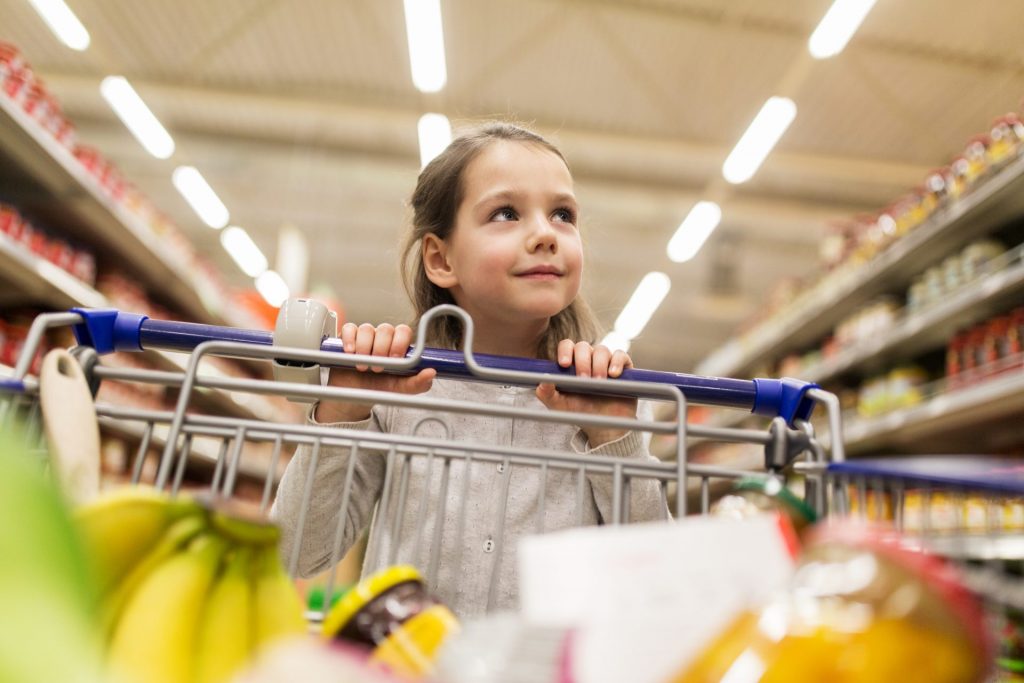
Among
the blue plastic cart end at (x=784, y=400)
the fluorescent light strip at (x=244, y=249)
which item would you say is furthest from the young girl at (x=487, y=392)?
the fluorescent light strip at (x=244, y=249)

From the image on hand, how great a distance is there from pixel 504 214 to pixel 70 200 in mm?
2599

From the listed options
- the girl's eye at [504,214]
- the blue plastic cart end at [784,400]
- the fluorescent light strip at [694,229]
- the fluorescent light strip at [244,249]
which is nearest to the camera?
the blue plastic cart end at [784,400]

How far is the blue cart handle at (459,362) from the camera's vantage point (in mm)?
903

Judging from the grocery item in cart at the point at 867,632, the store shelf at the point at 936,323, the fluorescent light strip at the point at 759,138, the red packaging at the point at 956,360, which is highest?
the fluorescent light strip at the point at 759,138

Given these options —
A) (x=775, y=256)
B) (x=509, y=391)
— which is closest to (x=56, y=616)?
(x=509, y=391)

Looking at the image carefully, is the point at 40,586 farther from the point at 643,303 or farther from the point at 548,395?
the point at 643,303

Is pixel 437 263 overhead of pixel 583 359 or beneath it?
overhead

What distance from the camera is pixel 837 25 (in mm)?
4242

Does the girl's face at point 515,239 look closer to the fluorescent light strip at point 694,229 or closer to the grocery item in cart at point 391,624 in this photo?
the grocery item in cart at point 391,624

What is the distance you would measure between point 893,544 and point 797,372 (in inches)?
155

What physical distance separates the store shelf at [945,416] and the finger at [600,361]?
1.85m

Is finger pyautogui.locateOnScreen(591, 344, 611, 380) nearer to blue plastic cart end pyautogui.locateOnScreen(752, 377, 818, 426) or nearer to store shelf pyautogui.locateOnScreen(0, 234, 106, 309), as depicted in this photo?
blue plastic cart end pyautogui.locateOnScreen(752, 377, 818, 426)

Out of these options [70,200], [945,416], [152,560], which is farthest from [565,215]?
[70,200]

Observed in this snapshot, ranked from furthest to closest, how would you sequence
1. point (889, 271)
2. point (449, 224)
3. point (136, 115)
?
point (136, 115) < point (889, 271) < point (449, 224)
